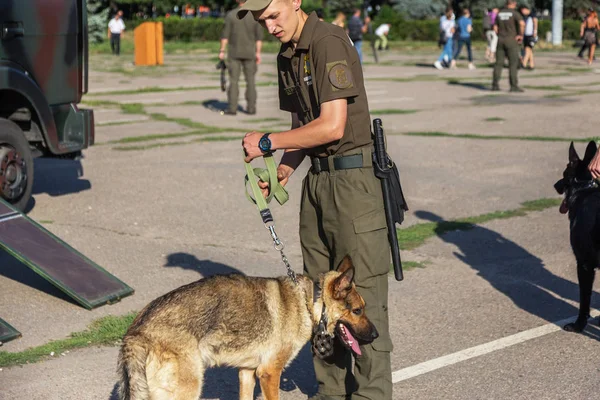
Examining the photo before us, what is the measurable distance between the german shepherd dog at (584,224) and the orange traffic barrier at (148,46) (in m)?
27.3

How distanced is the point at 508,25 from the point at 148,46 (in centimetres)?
1582

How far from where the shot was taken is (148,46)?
32250 millimetres

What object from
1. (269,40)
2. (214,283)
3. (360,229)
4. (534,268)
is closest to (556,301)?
(534,268)

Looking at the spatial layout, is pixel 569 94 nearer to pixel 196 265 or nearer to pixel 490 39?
pixel 490 39

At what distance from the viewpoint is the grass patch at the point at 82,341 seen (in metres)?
5.46

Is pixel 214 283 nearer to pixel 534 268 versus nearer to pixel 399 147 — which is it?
pixel 534 268

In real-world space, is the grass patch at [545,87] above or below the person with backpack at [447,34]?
below

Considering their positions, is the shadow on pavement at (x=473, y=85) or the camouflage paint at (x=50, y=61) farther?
the shadow on pavement at (x=473, y=85)

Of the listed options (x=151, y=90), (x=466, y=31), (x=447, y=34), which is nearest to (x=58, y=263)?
(x=151, y=90)

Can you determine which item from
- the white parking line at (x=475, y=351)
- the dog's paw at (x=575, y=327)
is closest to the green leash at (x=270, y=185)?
the white parking line at (x=475, y=351)

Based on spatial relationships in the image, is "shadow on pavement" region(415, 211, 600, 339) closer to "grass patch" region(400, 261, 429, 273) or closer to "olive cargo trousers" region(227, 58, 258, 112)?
"grass patch" region(400, 261, 429, 273)

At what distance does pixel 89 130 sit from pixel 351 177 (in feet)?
19.6

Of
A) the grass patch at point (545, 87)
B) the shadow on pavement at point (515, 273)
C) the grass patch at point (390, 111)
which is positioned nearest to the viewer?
the shadow on pavement at point (515, 273)

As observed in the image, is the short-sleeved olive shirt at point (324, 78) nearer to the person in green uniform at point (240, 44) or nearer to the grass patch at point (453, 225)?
the grass patch at point (453, 225)
